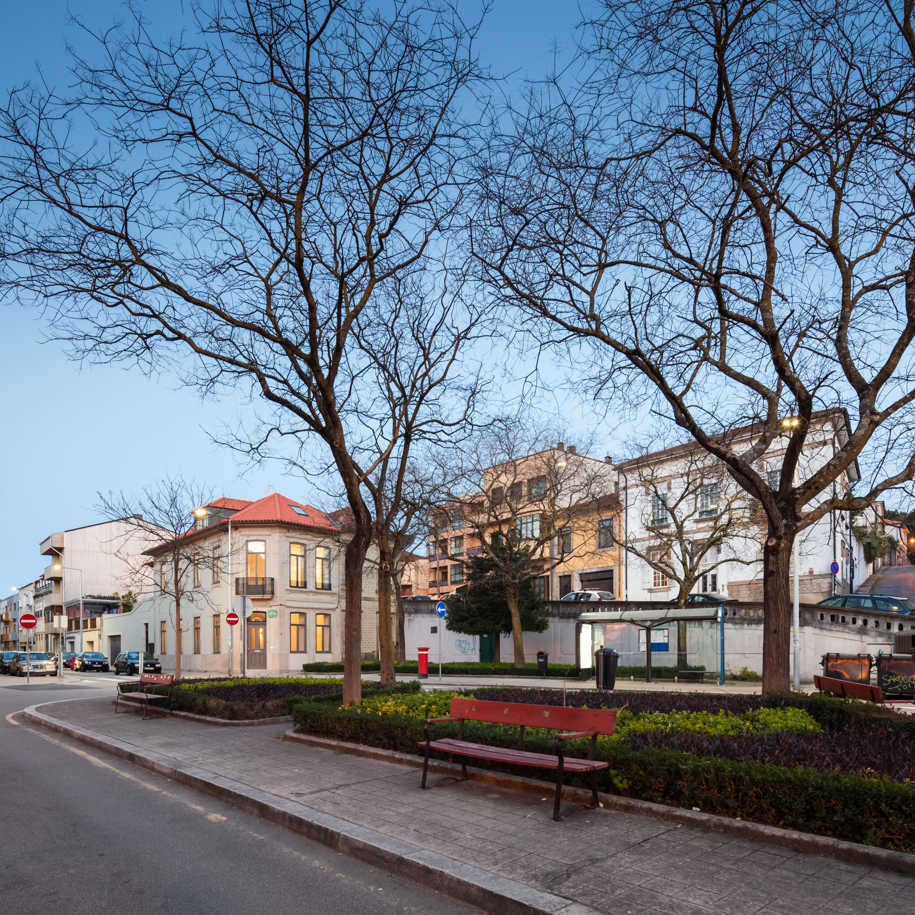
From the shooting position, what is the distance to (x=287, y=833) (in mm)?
7266

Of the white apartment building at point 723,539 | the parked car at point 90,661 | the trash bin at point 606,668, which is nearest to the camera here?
the trash bin at point 606,668

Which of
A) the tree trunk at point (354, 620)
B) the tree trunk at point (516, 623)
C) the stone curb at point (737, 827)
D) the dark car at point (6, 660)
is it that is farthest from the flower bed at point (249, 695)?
the dark car at point (6, 660)

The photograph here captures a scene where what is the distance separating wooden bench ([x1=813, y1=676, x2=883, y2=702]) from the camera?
12464mm

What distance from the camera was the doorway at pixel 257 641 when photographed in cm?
4425

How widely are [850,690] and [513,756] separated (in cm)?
828

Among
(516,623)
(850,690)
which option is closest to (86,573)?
(516,623)

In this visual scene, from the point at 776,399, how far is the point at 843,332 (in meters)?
1.77

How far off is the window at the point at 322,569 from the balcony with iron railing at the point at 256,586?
3.60 meters

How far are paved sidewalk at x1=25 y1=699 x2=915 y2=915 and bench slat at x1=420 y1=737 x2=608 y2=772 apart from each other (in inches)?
15.4

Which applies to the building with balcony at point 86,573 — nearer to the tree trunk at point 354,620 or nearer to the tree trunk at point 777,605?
the tree trunk at point 354,620

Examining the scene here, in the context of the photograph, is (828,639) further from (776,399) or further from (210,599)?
(210,599)

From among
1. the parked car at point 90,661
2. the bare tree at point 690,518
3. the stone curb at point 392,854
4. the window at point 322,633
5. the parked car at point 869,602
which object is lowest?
the parked car at point 90,661

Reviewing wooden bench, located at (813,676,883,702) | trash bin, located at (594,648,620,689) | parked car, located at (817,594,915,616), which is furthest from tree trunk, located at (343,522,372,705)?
parked car, located at (817,594,915,616)

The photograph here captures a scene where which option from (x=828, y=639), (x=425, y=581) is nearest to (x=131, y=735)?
(x=828, y=639)
